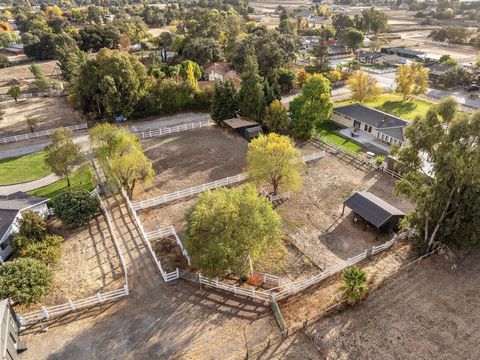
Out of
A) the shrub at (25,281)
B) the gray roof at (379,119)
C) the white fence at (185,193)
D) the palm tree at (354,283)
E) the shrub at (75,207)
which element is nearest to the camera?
the shrub at (25,281)

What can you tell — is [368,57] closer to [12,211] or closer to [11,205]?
[11,205]

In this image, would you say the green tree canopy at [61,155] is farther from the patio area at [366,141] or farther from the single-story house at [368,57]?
the single-story house at [368,57]

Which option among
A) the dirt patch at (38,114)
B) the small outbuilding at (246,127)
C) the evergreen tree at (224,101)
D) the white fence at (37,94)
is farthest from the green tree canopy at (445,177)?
the white fence at (37,94)

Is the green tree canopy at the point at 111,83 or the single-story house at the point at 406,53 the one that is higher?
the green tree canopy at the point at 111,83

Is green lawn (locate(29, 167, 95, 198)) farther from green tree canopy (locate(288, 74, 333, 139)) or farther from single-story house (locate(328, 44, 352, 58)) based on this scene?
single-story house (locate(328, 44, 352, 58))

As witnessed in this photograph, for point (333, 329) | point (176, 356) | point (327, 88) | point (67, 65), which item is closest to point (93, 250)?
point (176, 356)

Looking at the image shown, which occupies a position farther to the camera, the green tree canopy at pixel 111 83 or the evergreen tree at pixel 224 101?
the evergreen tree at pixel 224 101

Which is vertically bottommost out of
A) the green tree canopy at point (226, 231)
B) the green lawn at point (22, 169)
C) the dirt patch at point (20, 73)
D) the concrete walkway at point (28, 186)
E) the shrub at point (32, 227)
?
the concrete walkway at point (28, 186)

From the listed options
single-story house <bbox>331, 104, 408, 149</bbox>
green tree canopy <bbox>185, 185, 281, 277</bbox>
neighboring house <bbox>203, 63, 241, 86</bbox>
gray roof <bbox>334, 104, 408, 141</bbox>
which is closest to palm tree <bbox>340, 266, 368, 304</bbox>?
green tree canopy <bbox>185, 185, 281, 277</bbox>
